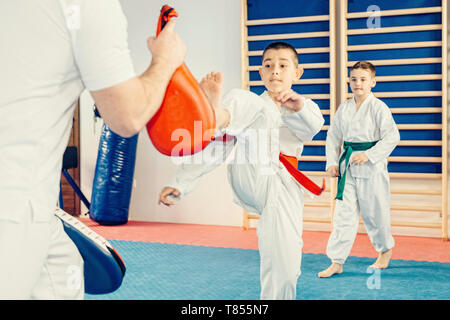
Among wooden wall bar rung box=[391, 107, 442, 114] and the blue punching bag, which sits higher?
wooden wall bar rung box=[391, 107, 442, 114]

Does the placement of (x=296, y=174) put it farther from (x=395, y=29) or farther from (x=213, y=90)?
(x=395, y=29)

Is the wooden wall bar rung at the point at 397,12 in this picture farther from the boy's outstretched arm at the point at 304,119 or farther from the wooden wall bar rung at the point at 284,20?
the boy's outstretched arm at the point at 304,119

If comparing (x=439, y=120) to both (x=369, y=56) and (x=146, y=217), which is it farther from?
(x=146, y=217)

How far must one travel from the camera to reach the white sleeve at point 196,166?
173 centimetres

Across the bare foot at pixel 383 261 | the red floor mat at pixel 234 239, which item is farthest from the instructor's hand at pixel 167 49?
the red floor mat at pixel 234 239

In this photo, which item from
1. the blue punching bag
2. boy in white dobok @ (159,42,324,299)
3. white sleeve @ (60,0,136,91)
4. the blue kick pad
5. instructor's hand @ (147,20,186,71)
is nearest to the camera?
white sleeve @ (60,0,136,91)

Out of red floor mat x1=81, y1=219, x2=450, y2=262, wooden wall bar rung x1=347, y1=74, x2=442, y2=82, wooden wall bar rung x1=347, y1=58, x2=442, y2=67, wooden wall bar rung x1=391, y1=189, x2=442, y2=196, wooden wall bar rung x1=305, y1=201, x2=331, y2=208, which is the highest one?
wooden wall bar rung x1=347, y1=58, x2=442, y2=67

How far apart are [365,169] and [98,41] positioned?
314cm

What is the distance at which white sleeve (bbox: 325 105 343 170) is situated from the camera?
3.84m

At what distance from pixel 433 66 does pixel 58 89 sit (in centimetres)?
463

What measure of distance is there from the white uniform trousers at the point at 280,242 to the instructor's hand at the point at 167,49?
107cm

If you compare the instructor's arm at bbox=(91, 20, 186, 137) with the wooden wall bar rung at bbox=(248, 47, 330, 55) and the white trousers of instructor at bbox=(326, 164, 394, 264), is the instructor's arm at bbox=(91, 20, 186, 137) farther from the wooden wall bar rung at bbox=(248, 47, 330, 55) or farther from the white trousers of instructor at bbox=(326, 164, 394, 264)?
the wooden wall bar rung at bbox=(248, 47, 330, 55)

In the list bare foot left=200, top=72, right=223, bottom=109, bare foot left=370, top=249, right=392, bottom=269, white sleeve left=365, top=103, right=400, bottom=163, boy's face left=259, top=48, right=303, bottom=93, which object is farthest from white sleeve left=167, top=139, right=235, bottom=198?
bare foot left=370, top=249, right=392, bottom=269

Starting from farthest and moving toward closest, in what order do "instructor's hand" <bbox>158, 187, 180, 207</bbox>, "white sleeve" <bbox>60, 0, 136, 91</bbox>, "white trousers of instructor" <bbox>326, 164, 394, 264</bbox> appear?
1. "white trousers of instructor" <bbox>326, 164, 394, 264</bbox>
2. "instructor's hand" <bbox>158, 187, 180, 207</bbox>
3. "white sleeve" <bbox>60, 0, 136, 91</bbox>
